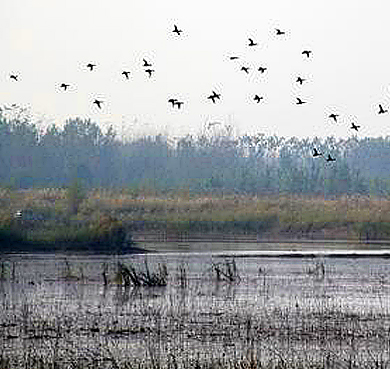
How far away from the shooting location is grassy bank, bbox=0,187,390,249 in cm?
7006

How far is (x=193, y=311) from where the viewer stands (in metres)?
30.4

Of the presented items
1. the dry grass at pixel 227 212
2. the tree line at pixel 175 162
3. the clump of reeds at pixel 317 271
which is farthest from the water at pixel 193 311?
the tree line at pixel 175 162

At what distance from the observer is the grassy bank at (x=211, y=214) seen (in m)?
70.1

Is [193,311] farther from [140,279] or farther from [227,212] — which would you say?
[227,212]

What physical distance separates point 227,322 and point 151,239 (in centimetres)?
3954

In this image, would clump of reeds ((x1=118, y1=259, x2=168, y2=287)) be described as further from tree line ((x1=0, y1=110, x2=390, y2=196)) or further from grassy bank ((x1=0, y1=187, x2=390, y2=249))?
tree line ((x1=0, y1=110, x2=390, y2=196))

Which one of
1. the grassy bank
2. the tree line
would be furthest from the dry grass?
the tree line

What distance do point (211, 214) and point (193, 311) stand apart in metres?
44.4

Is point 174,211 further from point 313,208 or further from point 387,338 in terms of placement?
point 387,338

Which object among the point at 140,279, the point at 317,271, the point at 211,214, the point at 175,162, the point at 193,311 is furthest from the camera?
the point at 175,162

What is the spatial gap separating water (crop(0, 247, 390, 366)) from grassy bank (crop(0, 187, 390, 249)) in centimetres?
2145

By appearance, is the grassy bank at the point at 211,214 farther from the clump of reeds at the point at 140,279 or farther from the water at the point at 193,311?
the clump of reeds at the point at 140,279

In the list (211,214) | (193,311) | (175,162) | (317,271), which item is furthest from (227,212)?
(175,162)

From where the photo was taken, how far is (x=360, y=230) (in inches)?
2753
